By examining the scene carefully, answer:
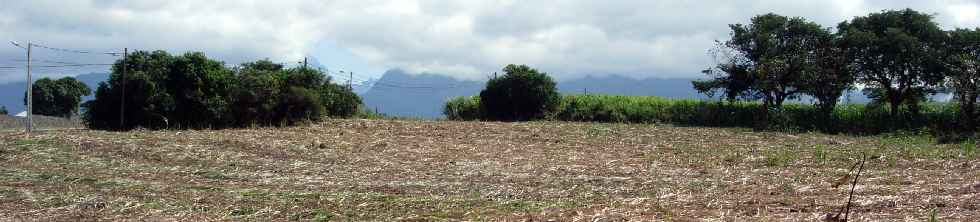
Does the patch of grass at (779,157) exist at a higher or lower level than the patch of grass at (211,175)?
higher

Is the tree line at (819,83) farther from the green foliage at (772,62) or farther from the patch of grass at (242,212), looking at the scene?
the patch of grass at (242,212)

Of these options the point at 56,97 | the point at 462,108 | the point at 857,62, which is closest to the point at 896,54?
the point at 857,62

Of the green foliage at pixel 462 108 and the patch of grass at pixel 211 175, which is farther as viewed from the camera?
the green foliage at pixel 462 108

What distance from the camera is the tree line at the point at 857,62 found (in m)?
23.0

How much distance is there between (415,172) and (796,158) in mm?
6642

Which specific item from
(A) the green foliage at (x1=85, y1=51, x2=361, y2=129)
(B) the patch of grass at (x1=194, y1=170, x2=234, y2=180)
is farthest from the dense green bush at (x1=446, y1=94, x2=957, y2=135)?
(B) the patch of grass at (x1=194, y1=170, x2=234, y2=180)

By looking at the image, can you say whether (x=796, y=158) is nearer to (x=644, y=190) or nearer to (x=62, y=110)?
(x=644, y=190)

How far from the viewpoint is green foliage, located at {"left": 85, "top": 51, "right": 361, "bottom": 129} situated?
1938cm

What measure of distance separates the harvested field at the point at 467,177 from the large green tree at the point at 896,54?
586 centimetres

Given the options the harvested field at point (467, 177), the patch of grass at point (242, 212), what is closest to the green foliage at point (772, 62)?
the harvested field at point (467, 177)

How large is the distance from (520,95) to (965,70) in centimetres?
1348

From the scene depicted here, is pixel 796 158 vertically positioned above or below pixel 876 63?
below

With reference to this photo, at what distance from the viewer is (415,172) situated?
38.9ft

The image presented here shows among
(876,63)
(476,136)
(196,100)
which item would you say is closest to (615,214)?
(476,136)
